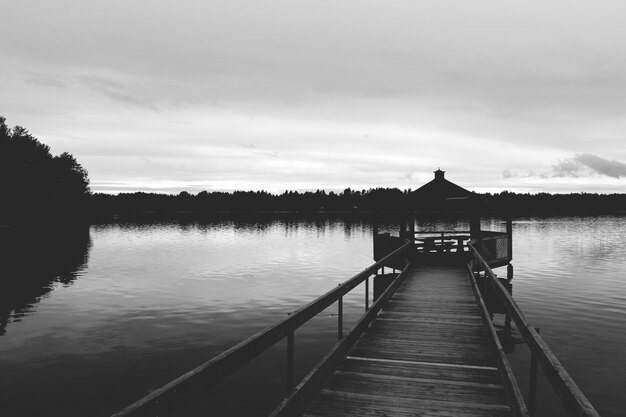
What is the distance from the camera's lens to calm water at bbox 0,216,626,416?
1120 cm

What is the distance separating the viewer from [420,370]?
7320 mm

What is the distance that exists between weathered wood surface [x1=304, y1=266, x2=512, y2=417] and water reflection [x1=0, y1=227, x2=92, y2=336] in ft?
48.3

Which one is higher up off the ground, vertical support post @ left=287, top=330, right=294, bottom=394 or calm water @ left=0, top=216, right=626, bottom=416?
vertical support post @ left=287, top=330, right=294, bottom=394

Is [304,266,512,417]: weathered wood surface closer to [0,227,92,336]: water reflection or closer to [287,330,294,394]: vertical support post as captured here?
[287,330,294,394]: vertical support post

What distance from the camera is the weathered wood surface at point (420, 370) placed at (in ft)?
19.2

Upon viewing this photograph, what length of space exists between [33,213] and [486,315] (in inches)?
3511

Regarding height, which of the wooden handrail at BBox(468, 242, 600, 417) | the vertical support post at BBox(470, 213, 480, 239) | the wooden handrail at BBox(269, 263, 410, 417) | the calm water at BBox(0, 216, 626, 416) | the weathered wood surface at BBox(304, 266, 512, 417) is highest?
the vertical support post at BBox(470, 213, 480, 239)

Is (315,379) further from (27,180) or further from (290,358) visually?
(27,180)

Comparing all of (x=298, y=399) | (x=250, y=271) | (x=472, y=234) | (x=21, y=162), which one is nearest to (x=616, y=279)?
(x=472, y=234)

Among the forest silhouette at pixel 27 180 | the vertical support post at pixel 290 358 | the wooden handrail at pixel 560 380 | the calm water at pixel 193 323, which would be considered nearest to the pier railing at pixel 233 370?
the vertical support post at pixel 290 358

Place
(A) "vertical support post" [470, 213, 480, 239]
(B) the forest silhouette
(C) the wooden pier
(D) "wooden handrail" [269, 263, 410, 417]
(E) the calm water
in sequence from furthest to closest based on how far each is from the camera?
(B) the forest silhouette → (A) "vertical support post" [470, 213, 480, 239] → (E) the calm water → (D) "wooden handrail" [269, 263, 410, 417] → (C) the wooden pier

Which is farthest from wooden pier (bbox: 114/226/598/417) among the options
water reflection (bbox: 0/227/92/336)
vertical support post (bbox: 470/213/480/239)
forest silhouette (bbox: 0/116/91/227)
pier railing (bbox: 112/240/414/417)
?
forest silhouette (bbox: 0/116/91/227)

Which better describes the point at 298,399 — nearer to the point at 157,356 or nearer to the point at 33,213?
the point at 157,356

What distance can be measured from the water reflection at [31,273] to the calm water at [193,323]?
4.9 inches
